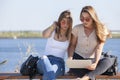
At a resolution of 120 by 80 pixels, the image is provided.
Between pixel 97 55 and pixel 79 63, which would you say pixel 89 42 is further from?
pixel 79 63

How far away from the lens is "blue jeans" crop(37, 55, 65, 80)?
650cm

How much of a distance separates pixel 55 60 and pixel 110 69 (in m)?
0.68

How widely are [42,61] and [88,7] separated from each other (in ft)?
2.83

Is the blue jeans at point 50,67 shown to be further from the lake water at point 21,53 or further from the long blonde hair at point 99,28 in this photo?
the lake water at point 21,53

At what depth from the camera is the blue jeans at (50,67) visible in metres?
6.50

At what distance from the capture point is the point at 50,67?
6.55 meters

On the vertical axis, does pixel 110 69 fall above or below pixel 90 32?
below

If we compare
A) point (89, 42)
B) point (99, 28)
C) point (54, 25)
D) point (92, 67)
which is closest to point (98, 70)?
point (92, 67)

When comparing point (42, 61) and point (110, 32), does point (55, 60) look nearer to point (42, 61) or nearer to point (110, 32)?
point (42, 61)

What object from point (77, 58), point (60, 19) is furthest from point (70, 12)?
point (77, 58)

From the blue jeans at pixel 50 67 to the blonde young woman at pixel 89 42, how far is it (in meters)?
0.15

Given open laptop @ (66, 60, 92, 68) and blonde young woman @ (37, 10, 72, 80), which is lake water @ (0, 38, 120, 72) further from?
open laptop @ (66, 60, 92, 68)

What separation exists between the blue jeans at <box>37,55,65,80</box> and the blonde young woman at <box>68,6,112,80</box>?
→ 0.15 meters

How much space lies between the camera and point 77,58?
6852 mm
